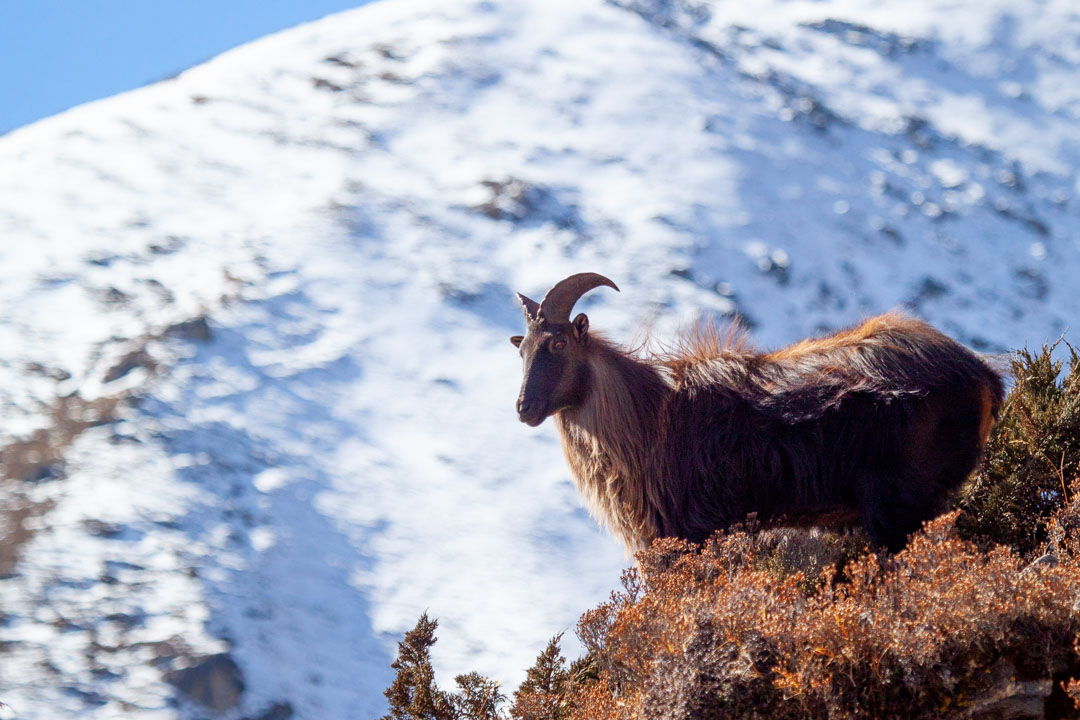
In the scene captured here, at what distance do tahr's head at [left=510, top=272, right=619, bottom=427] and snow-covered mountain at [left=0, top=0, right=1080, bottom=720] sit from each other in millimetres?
19625

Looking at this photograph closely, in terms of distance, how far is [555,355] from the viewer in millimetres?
Result: 7191

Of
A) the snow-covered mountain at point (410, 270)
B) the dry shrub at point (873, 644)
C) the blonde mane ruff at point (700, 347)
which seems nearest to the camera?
the dry shrub at point (873, 644)

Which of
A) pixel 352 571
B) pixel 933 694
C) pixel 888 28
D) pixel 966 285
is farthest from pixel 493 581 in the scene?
pixel 888 28

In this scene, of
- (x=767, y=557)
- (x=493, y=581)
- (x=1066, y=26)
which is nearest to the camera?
(x=767, y=557)

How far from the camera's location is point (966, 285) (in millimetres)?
55500

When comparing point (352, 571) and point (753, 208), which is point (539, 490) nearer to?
point (352, 571)

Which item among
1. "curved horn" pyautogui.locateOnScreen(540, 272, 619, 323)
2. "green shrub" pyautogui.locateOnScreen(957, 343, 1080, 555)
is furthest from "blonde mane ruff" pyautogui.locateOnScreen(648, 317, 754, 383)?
"green shrub" pyautogui.locateOnScreen(957, 343, 1080, 555)

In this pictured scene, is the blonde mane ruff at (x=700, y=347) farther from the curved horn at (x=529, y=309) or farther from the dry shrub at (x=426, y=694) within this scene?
the dry shrub at (x=426, y=694)

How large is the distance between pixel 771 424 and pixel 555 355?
1.35 metres

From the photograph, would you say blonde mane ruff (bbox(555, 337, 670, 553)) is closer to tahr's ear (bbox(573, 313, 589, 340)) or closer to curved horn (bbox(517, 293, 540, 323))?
tahr's ear (bbox(573, 313, 589, 340))

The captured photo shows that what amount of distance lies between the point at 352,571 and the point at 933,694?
31.2 meters

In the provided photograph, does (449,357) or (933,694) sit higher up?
(933,694)

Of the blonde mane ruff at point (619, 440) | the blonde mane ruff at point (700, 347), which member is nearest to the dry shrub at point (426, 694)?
the blonde mane ruff at point (619, 440)

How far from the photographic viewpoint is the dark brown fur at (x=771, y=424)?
21.0ft
